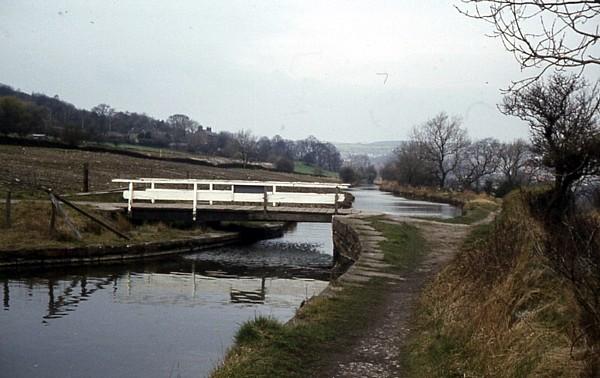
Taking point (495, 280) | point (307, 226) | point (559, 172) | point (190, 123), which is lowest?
point (307, 226)

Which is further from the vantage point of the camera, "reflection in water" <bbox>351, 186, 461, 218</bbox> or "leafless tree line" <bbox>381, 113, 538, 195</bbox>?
"leafless tree line" <bbox>381, 113, 538, 195</bbox>

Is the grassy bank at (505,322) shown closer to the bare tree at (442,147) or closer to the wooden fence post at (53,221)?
the wooden fence post at (53,221)

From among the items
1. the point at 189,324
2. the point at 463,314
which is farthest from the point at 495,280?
the point at 189,324

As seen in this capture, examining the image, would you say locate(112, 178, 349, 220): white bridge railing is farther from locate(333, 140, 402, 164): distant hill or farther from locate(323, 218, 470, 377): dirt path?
locate(333, 140, 402, 164): distant hill

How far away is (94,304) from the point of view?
12.1m

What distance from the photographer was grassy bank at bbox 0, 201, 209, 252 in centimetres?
1672

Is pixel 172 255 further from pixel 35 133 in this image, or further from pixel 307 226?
pixel 35 133

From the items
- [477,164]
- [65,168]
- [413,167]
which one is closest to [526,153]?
[65,168]

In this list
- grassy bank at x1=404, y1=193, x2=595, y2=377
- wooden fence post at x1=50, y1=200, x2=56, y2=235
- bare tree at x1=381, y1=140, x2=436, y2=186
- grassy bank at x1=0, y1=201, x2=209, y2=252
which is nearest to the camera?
grassy bank at x1=404, y1=193, x2=595, y2=377

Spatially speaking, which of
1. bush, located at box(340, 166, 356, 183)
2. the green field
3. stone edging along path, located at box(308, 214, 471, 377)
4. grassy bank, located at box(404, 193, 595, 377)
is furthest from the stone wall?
bush, located at box(340, 166, 356, 183)

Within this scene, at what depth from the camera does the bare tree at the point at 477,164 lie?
6894 centimetres

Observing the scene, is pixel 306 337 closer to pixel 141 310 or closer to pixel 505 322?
pixel 505 322

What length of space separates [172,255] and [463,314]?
1426 centimetres

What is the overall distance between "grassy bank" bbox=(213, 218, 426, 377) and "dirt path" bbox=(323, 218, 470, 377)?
5.6 inches
